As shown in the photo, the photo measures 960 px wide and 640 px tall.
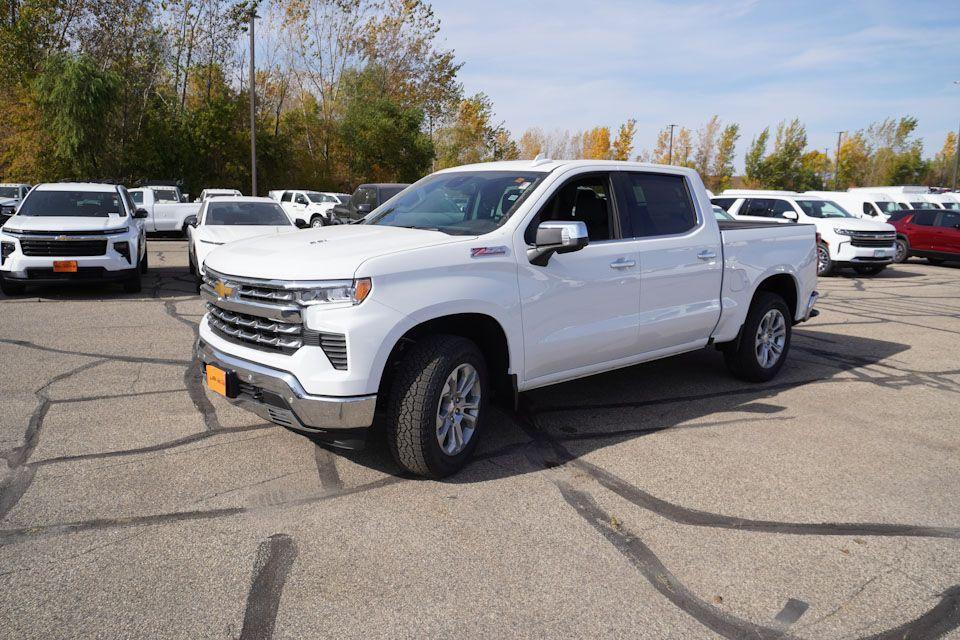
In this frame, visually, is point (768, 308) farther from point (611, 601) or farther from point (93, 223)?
point (93, 223)

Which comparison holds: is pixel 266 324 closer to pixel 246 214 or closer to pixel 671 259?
pixel 671 259

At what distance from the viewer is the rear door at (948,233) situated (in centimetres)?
1967

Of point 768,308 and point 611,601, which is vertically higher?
point 768,308

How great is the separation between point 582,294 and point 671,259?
1066mm

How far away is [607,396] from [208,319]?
10.8ft

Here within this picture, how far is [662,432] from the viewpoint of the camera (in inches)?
209

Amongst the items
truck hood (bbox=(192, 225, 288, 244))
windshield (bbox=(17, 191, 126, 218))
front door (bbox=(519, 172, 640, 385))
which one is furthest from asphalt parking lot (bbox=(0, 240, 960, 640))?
windshield (bbox=(17, 191, 126, 218))

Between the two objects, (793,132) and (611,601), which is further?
(793,132)

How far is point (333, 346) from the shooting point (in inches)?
152

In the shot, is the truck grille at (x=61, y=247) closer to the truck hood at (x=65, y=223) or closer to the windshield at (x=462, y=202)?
the truck hood at (x=65, y=223)

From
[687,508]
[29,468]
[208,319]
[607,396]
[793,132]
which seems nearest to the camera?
[687,508]

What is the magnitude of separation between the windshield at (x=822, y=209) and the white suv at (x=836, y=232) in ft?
0.76

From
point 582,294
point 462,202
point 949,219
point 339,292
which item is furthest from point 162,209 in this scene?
point 949,219

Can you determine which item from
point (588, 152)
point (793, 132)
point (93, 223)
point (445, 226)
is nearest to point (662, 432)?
point (445, 226)
